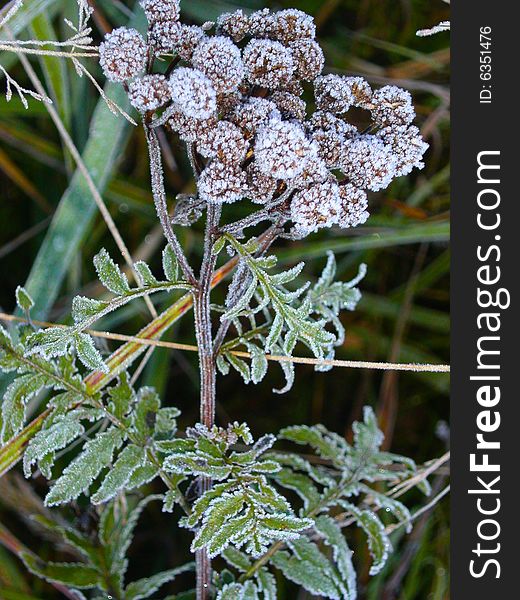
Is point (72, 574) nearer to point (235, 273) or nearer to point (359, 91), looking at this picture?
point (235, 273)

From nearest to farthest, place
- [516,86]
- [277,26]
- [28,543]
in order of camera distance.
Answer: [277,26] < [516,86] < [28,543]

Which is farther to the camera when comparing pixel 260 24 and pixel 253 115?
pixel 260 24

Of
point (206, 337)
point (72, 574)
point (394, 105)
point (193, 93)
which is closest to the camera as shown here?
point (193, 93)

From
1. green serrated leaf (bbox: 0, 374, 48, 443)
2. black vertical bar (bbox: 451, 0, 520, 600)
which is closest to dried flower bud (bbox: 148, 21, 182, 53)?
green serrated leaf (bbox: 0, 374, 48, 443)

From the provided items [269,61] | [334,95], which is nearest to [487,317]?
[334,95]

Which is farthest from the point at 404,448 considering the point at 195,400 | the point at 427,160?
the point at 427,160

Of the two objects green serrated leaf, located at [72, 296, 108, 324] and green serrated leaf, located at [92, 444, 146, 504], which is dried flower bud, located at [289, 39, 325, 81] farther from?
green serrated leaf, located at [92, 444, 146, 504]

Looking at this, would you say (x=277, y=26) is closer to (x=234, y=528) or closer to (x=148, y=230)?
(x=234, y=528)
